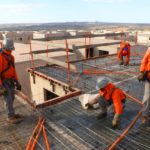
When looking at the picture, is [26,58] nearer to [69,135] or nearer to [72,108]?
[72,108]

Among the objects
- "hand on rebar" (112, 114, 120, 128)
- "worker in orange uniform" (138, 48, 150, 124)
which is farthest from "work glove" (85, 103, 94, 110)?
"worker in orange uniform" (138, 48, 150, 124)

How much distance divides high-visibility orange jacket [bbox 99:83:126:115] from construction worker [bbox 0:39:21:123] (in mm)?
2574

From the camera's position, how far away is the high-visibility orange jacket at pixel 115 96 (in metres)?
5.21

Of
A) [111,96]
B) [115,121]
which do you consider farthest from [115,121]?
[111,96]

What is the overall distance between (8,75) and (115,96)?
2923 mm

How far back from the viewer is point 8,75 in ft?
19.0

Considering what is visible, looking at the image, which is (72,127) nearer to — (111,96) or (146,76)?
(111,96)

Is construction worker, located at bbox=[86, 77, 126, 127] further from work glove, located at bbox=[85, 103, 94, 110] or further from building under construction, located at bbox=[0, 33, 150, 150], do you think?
work glove, located at bbox=[85, 103, 94, 110]

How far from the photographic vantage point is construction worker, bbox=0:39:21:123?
5.57m

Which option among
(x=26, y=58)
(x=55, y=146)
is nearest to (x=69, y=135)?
(x=55, y=146)

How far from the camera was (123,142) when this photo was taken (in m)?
5.00

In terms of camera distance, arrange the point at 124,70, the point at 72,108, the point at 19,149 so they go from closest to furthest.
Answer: the point at 19,149, the point at 72,108, the point at 124,70

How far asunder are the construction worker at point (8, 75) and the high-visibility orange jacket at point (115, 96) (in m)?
2.57

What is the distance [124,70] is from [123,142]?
7005 mm
